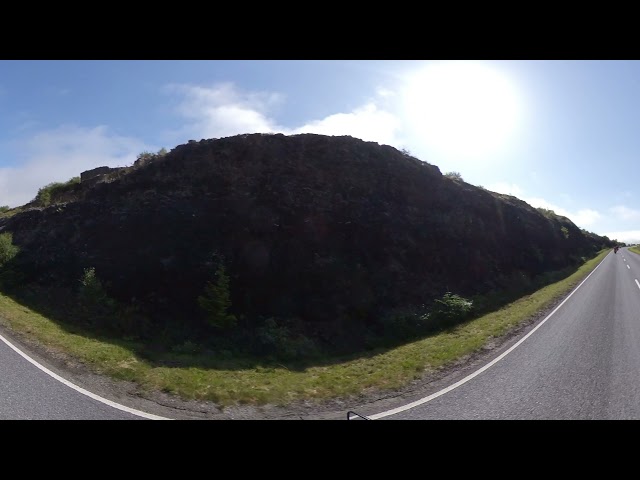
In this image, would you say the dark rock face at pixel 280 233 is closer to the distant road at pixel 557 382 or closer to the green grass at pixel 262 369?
the green grass at pixel 262 369

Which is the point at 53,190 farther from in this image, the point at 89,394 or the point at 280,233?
the point at 89,394

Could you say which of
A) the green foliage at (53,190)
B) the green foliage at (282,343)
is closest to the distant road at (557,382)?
the green foliage at (282,343)

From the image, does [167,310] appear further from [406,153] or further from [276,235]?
[406,153]

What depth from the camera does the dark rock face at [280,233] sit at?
15438 mm

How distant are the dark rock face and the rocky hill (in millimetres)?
82

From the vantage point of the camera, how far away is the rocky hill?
15.1 meters

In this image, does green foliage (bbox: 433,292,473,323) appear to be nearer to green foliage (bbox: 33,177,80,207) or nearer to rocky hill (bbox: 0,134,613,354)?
rocky hill (bbox: 0,134,613,354)

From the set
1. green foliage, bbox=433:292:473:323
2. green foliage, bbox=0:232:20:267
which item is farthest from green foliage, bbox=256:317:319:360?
green foliage, bbox=0:232:20:267

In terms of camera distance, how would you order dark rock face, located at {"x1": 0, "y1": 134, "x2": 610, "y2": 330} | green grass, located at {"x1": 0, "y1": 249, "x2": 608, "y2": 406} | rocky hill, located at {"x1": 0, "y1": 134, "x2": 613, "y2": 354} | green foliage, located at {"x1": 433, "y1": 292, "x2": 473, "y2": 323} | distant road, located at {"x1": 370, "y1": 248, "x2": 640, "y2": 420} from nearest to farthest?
distant road, located at {"x1": 370, "y1": 248, "x2": 640, "y2": 420} < green grass, located at {"x1": 0, "y1": 249, "x2": 608, "y2": 406} < green foliage, located at {"x1": 433, "y1": 292, "x2": 473, "y2": 323} < rocky hill, located at {"x1": 0, "y1": 134, "x2": 613, "y2": 354} < dark rock face, located at {"x1": 0, "y1": 134, "x2": 610, "y2": 330}
